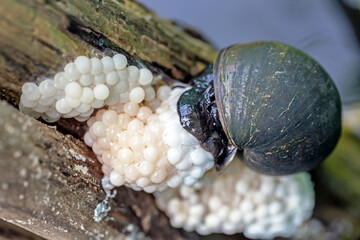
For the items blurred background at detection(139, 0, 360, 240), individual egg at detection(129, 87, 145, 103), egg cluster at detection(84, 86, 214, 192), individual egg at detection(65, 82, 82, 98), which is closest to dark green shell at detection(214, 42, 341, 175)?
egg cluster at detection(84, 86, 214, 192)

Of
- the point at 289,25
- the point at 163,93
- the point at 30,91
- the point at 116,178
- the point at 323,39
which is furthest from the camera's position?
the point at 289,25

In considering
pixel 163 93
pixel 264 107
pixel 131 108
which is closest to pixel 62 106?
pixel 131 108

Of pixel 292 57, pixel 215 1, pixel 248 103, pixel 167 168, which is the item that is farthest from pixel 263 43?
pixel 215 1

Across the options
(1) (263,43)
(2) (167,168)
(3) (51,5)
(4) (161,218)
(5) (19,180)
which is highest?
(1) (263,43)

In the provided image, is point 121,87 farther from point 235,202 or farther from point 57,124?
point 235,202

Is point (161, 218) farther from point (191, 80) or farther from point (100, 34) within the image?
point (100, 34)

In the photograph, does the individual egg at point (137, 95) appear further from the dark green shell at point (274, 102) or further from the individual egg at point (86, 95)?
the dark green shell at point (274, 102)
